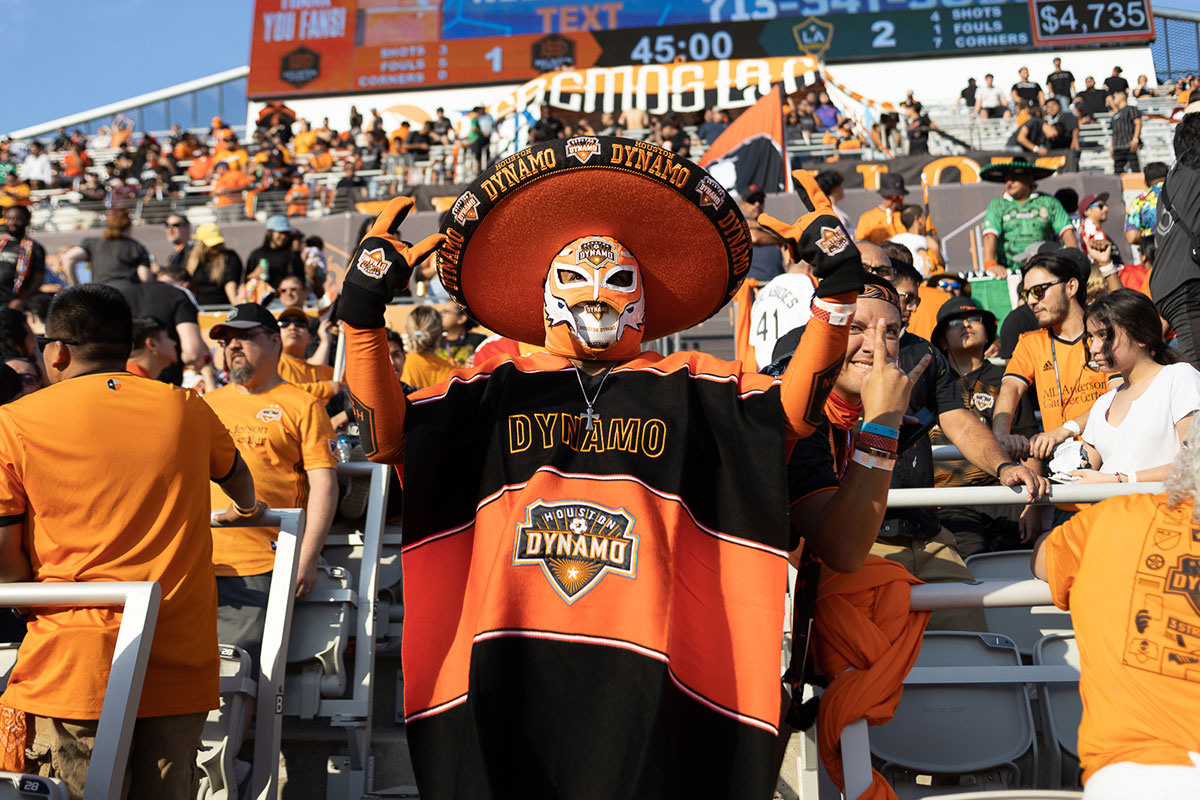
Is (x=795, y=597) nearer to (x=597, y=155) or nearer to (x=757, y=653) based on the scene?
(x=757, y=653)

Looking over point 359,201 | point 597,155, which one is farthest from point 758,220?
point 359,201

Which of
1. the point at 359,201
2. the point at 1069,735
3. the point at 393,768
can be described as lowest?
the point at 393,768

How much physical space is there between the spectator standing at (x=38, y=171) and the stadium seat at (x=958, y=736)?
25029 mm

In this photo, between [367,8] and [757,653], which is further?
[367,8]

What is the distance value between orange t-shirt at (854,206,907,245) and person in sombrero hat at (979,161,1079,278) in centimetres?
74

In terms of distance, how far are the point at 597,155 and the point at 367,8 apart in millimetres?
31098

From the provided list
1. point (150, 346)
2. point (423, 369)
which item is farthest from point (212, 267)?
point (150, 346)

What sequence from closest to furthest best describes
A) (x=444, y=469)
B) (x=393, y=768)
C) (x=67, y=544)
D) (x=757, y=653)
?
1. (x=757, y=653)
2. (x=444, y=469)
3. (x=67, y=544)
4. (x=393, y=768)

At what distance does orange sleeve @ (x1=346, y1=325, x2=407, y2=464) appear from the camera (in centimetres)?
280

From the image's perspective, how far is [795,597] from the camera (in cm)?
292

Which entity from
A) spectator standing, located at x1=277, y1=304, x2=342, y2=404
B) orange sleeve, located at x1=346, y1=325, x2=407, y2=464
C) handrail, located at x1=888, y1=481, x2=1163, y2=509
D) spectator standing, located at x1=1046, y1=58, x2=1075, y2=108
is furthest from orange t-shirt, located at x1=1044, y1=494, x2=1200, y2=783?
spectator standing, located at x1=1046, y1=58, x2=1075, y2=108

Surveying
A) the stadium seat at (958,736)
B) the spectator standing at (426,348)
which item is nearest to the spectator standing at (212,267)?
the spectator standing at (426,348)

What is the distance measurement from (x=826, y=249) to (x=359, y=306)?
114 cm

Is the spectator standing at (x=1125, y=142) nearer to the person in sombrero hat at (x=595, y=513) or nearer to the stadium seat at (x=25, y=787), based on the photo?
the person in sombrero hat at (x=595, y=513)
